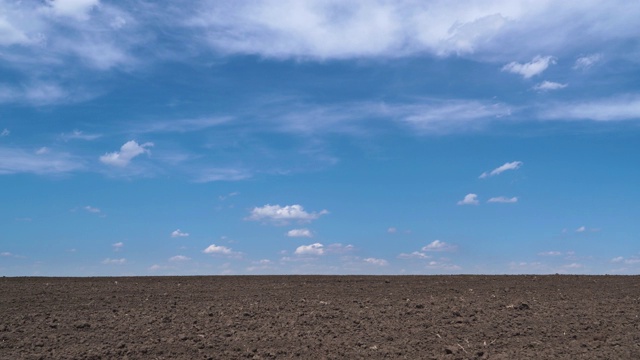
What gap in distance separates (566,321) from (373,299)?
3.72m

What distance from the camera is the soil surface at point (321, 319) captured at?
9867mm

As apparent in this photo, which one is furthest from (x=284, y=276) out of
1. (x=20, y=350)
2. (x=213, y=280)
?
(x=20, y=350)

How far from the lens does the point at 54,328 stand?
11055mm

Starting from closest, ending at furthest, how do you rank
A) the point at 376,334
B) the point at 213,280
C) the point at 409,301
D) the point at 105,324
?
the point at 376,334 → the point at 105,324 → the point at 409,301 → the point at 213,280

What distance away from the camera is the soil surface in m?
9.87

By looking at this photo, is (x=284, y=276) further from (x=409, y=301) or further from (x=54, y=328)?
(x=54, y=328)

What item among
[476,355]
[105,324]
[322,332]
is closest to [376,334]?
[322,332]

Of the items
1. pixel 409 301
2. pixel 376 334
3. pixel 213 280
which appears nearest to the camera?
pixel 376 334

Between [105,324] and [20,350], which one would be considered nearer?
[20,350]

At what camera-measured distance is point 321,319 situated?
442 inches

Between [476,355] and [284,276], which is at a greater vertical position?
[284,276]

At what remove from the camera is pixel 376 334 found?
10.4 m

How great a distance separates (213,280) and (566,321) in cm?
819

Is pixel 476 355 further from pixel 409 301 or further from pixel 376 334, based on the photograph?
pixel 409 301
